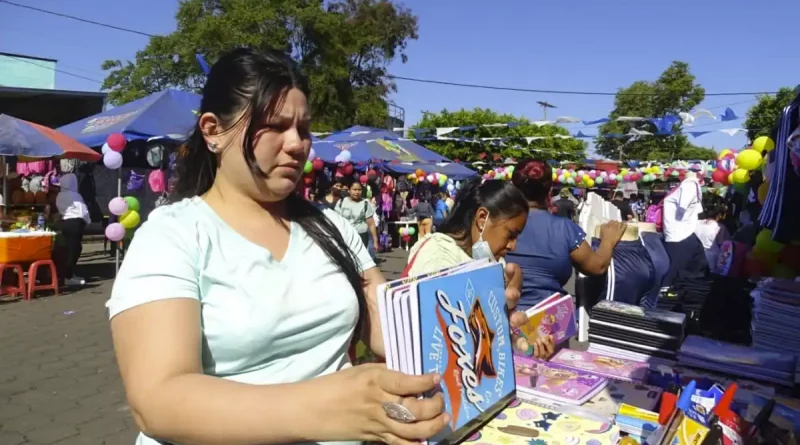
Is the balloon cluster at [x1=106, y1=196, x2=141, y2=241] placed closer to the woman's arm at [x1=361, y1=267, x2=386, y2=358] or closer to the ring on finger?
the woman's arm at [x1=361, y1=267, x2=386, y2=358]

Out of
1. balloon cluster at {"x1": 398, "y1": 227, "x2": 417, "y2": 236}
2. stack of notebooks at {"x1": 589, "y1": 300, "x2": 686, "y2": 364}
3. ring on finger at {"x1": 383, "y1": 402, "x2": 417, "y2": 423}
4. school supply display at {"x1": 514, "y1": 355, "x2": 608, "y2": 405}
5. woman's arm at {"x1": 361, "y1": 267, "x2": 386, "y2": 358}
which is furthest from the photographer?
balloon cluster at {"x1": 398, "y1": 227, "x2": 417, "y2": 236}

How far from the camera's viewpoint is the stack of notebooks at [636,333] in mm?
2457

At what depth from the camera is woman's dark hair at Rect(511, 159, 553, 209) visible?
10.8 ft

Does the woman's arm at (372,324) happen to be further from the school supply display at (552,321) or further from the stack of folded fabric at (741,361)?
the stack of folded fabric at (741,361)

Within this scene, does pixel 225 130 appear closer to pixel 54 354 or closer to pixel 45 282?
pixel 54 354

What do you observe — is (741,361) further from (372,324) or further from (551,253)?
(372,324)

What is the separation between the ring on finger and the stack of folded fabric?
1.97m

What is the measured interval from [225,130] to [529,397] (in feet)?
4.01

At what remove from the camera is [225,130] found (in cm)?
114

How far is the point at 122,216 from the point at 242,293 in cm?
835

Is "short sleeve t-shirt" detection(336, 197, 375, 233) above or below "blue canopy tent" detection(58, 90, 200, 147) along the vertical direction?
below

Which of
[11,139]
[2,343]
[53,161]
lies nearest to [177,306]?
[2,343]

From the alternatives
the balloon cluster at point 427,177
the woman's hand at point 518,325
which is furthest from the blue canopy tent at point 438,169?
the woman's hand at point 518,325

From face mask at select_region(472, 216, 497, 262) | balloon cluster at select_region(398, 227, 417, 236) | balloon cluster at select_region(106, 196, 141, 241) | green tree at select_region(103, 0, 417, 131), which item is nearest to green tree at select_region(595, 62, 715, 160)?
green tree at select_region(103, 0, 417, 131)
